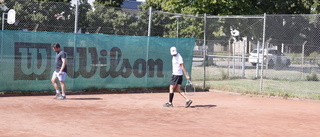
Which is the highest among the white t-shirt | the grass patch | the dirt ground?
the white t-shirt

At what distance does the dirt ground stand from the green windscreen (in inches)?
35.8

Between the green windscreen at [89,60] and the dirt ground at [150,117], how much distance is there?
2.98 feet

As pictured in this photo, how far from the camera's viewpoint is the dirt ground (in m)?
8.11

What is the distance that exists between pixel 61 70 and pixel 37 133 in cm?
489

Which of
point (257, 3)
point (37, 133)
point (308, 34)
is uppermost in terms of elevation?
point (257, 3)

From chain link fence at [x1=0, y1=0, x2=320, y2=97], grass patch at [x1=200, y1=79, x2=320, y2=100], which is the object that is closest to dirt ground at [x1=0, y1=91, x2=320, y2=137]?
grass patch at [x1=200, y1=79, x2=320, y2=100]

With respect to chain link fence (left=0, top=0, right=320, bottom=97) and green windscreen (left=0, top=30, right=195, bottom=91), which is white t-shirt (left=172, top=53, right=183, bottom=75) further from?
chain link fence (left=0, top=0, right=320, bottom=97)

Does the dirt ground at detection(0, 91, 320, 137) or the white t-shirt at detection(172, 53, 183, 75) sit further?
the white t-shirt at detection(172, 53, 183, 75)

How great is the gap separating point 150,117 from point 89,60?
540cm

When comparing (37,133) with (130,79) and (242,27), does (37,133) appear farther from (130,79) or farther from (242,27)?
(242,27)

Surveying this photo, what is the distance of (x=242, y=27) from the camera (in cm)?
1930

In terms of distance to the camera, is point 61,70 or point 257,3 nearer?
point 61,70

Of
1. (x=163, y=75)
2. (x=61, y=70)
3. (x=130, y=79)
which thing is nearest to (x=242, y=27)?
(x=163, y=75)

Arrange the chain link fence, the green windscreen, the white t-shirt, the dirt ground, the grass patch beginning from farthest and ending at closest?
the chain link fence
the grass patch
the green windscreen
the white t-shirt
the dirt ground
